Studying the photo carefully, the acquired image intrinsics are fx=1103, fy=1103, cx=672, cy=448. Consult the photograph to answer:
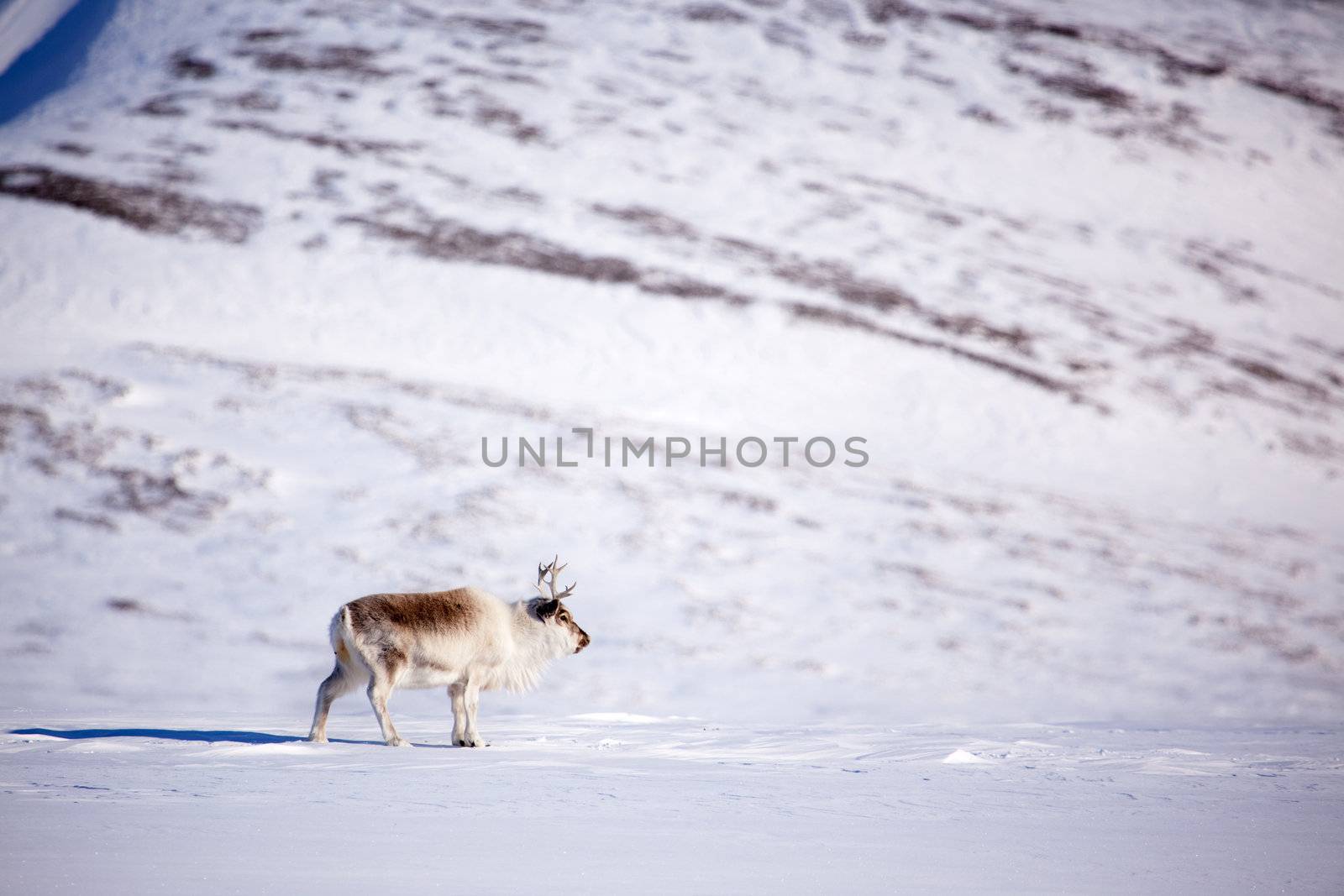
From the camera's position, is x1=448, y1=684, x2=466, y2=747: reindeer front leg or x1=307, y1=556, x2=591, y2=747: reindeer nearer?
x1=307, y1=556, x2=591, y2=747: reindeer

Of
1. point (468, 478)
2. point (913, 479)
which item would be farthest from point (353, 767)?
point (913, 479)

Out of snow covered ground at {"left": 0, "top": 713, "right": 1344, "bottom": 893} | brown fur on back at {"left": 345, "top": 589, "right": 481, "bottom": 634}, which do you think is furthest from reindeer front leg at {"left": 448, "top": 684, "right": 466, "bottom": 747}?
brown fur on back at {"left": 345, "top": 589, "right": 481, "bottom": 634}

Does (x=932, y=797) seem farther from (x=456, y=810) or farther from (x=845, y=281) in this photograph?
(x=845, y=281)

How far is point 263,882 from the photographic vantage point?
419cm

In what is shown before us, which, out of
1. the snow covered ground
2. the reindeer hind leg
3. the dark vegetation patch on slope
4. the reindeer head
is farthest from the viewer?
the dark vegetation patch on slope

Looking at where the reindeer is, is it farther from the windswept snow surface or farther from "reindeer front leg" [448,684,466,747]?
the windswept snow surface

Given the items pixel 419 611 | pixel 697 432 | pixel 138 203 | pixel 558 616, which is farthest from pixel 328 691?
pixel 138 203

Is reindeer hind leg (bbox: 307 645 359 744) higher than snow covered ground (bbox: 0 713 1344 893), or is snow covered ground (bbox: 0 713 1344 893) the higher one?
snow covered ground (bbox: 0 713 1344 893)

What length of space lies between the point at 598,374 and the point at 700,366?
7.78ft

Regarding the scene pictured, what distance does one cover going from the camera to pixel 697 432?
21125mm

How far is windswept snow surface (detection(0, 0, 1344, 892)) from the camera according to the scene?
6.05 metres

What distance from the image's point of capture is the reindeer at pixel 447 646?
8.10 m

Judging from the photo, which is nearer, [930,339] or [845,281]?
[930,339]

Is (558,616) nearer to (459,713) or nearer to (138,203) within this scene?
(459,713)
